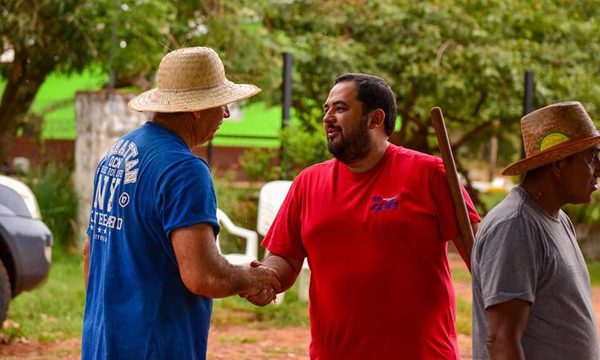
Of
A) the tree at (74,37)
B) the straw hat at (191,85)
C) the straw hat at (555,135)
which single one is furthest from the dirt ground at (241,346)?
the straw hat at (555,135)

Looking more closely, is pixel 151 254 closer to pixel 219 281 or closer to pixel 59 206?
pixel 219 281

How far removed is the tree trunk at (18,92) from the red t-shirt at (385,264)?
34.6 ft

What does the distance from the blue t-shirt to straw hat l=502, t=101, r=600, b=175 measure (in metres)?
1.06

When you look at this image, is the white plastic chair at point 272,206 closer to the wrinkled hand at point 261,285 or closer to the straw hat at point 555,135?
the wrinkled hand at point 261,285

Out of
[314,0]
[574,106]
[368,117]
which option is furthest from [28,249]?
[314,0]

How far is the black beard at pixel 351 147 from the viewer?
4395 mm

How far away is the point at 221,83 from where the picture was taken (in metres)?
4.12

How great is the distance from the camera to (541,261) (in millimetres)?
3348

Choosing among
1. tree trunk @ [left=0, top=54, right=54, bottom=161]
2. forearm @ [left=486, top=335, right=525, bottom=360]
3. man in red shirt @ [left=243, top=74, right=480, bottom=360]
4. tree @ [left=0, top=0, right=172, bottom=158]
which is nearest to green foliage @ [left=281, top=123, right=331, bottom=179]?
tree @ [left=0, top=0, right=172, bottom=158]

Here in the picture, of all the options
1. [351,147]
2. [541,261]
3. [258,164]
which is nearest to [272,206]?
[258,164]

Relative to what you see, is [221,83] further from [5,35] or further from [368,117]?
[5,35]

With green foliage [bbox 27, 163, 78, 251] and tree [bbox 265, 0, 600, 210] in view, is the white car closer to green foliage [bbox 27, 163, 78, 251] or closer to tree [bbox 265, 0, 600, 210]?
green foliage [bbox 27, 163, 78, 251]

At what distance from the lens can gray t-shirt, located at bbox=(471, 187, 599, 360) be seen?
3.30 m

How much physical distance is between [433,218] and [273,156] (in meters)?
9.19
